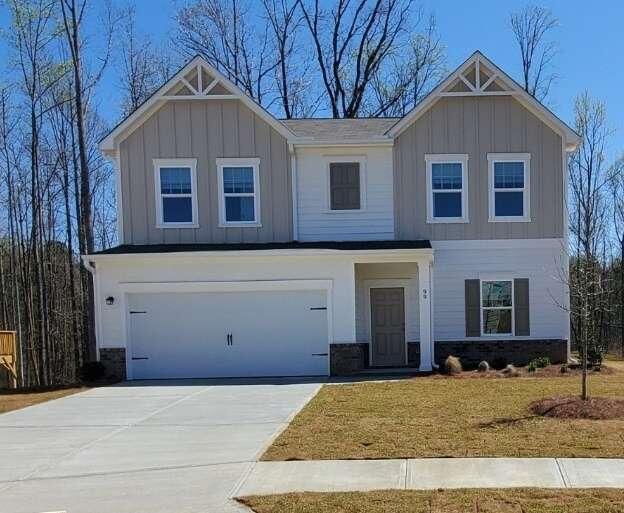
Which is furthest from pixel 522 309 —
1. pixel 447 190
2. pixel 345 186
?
pixel 345 186

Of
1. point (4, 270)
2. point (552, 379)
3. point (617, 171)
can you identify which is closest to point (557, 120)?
point (552, 379)

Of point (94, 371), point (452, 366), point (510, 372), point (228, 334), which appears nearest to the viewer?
point (510, 372)

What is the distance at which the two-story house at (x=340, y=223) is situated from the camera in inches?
637

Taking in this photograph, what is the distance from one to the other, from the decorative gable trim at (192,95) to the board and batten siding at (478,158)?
142 inches

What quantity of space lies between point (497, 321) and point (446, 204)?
358 centimetres

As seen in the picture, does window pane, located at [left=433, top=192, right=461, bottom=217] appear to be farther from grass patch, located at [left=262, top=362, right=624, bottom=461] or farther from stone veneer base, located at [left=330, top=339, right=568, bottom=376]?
grass patch, located at [left=262, top=362, right=624, bottom=461]

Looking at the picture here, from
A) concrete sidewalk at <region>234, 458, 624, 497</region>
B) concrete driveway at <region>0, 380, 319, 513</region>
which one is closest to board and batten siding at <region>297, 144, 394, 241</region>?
concrete driveway at <region>0, 380, 319, 513</region>

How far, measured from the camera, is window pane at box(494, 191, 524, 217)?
17.0 m

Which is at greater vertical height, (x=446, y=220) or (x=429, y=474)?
(x=446, y=220)

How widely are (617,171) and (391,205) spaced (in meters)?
23.0

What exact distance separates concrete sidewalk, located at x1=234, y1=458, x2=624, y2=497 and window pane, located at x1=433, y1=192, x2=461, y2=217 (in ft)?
35.9

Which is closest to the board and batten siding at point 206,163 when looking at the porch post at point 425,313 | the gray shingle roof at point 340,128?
the gray shingle roof at point 340,128

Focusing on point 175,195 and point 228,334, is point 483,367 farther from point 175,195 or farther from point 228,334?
point 175,195

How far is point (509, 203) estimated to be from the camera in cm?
1700
